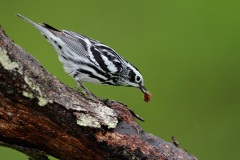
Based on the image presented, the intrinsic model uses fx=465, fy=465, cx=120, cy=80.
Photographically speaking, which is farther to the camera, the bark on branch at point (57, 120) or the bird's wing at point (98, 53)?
the bird's wing at point (98, 53)

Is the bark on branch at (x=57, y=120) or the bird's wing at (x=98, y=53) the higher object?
the bird's wing at (x=98, y=53)

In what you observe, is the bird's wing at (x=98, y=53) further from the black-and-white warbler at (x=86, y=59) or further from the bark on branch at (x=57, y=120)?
the bark on branch at (x=57, y=120)

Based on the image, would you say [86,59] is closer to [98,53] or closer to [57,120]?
[98,53]

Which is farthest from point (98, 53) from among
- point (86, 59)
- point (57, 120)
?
point (57, 120)

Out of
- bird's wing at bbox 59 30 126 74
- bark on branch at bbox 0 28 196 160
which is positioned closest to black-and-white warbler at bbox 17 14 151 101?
bird's wing at bbox 59 30 126 74

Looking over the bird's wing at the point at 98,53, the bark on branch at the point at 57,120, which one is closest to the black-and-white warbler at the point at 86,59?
the bird's wing at the point at 98,53

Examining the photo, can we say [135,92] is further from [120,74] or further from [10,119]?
[10,119]
